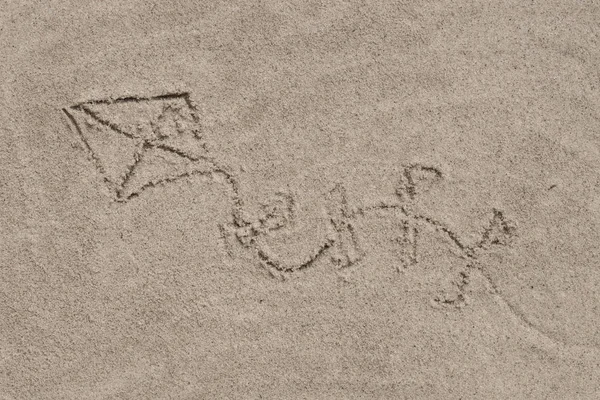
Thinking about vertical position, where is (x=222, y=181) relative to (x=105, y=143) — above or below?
below

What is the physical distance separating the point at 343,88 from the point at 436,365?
0.62 metres

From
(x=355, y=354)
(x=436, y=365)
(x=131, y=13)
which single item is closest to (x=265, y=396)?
(x=355, y=354)

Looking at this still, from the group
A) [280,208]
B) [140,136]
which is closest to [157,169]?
[140,136]

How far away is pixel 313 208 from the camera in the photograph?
1.35 m

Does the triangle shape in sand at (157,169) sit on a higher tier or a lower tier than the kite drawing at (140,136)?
lower

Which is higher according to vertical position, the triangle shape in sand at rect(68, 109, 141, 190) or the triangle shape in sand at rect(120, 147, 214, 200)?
the triangle shape in sand at rect(68, 109, 141, 190)

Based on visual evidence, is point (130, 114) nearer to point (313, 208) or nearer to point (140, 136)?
point (140, 136)

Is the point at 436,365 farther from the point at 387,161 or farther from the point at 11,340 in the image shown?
the point at 11,340

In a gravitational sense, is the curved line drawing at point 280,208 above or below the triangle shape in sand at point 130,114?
below

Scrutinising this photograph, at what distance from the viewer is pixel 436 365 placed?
1357mm

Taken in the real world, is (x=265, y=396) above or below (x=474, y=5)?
below

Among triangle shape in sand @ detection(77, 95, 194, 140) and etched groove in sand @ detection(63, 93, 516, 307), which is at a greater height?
triangle shape in sand @ detection(77, 95, 194, 140)

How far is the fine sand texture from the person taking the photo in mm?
1334

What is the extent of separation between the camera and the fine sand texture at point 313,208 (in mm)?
1334
